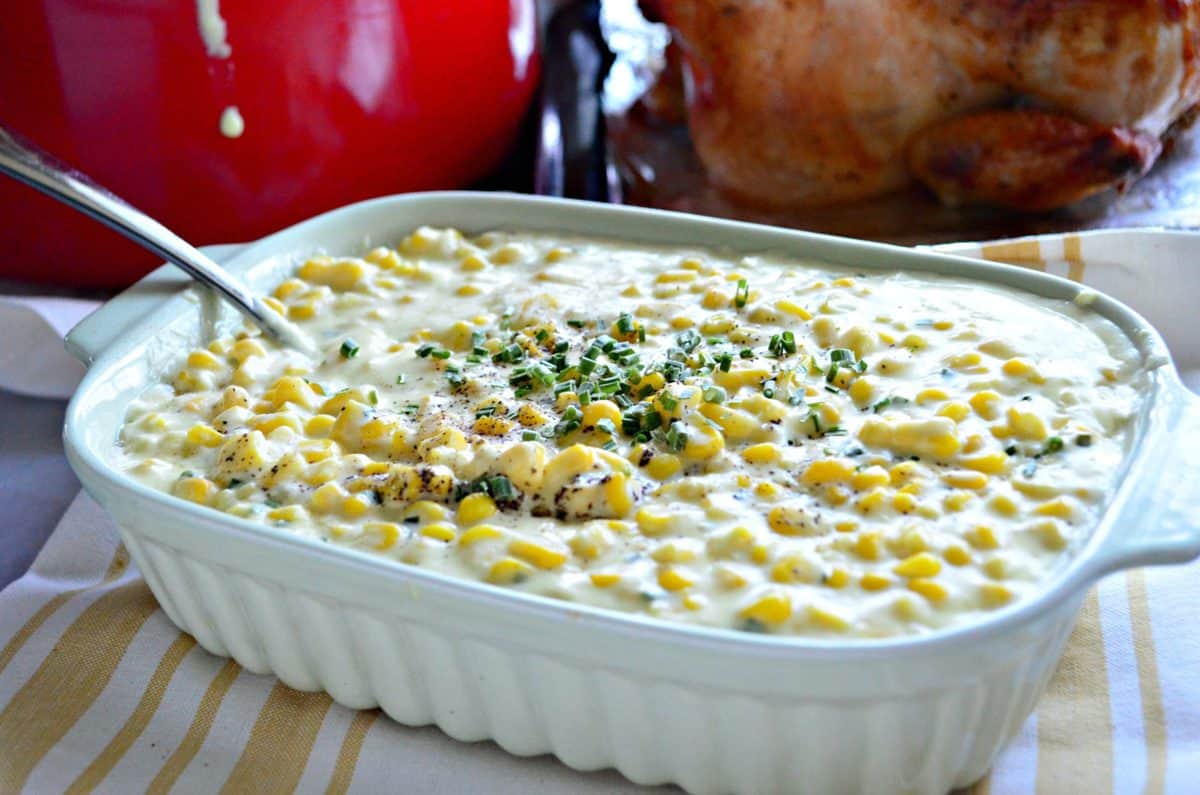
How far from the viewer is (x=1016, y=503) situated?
4.62 feet

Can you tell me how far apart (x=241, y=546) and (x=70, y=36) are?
3.44 feet

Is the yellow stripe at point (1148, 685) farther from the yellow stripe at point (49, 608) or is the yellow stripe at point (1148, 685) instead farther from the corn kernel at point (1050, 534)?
the yellow stripe at point (49, 608)

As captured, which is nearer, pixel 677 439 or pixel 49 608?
pixel 677 439

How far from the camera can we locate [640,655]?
4.04 ft

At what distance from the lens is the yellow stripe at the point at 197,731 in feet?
4.86

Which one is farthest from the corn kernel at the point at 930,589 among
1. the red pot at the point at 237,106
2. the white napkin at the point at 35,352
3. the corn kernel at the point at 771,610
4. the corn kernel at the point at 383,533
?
the white napkin at the point at 35,352

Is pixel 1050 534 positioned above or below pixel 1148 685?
above

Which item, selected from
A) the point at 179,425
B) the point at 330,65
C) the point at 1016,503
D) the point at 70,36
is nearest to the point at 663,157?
the point at 330,65

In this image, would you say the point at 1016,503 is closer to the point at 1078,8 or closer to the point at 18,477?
the point at 1078,8

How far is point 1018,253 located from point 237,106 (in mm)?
1237

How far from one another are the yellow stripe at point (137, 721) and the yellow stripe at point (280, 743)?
0.13 m

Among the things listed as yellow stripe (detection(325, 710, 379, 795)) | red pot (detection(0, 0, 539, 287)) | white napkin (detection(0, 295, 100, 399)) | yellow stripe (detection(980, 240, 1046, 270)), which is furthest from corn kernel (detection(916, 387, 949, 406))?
white napkin (detection(0, 295, 100, 399))

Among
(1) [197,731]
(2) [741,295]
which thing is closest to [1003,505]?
(2) [741,295]

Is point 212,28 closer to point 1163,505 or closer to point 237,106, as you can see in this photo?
point 237,106
